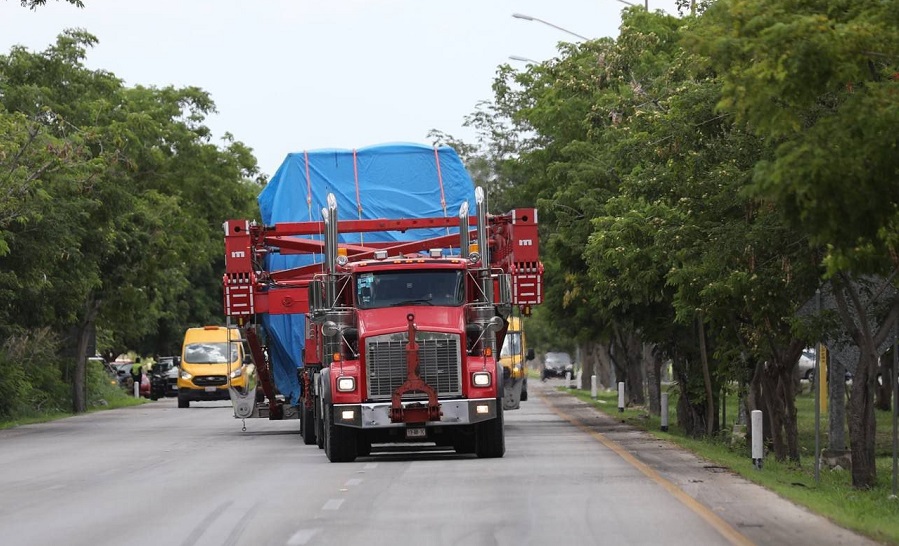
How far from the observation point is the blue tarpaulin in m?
31.7

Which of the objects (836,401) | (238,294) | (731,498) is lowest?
(731,498)

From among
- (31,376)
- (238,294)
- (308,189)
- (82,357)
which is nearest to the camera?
(238,294)

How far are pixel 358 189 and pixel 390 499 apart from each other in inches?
602

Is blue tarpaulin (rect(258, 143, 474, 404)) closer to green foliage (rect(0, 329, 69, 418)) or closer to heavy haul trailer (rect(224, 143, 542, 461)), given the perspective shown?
heavy haul trailer (rect(224, 143, 542, 461))

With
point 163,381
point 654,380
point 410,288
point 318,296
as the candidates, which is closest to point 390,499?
point 410,288

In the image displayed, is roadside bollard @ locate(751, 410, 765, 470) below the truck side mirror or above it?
below

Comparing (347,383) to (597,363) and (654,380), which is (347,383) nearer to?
(654,380)

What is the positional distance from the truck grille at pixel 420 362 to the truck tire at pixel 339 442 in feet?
2.12

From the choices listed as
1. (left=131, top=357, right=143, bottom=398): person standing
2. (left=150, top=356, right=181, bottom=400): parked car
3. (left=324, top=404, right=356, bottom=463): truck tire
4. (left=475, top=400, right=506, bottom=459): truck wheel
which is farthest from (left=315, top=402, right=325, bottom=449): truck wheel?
(left=150, top=356, right=181, bottom=400): parked car

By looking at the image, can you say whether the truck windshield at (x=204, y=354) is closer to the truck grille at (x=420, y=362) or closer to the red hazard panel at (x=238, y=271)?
the red hazard panel at (x=238, y=271)

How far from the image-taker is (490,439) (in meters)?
24.2

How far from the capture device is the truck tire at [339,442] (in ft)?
78.7

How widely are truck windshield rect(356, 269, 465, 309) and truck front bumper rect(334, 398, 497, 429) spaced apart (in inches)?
64.1

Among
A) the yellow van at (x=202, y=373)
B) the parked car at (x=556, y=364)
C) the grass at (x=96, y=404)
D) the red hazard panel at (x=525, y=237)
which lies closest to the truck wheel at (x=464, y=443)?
the red hazard panel at (x=525, y=237)
